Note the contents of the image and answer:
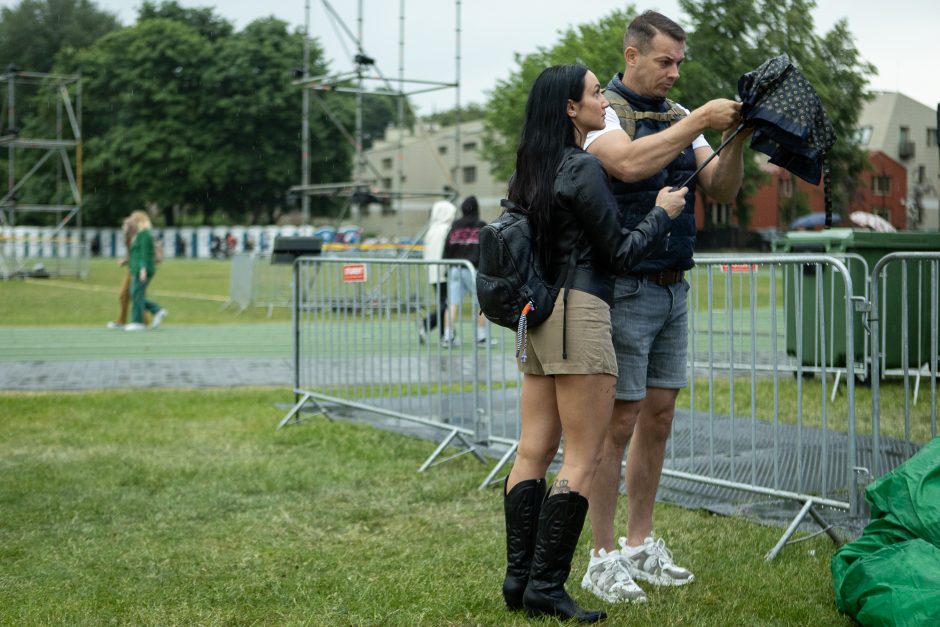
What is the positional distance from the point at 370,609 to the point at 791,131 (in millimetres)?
2205

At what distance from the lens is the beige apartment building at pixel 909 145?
14.2 metres

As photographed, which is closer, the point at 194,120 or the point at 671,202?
the point at 671,202

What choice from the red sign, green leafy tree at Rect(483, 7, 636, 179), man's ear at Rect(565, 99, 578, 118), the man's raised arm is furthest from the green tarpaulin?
green leafy tree at Rect(483, 7, 636, 179)

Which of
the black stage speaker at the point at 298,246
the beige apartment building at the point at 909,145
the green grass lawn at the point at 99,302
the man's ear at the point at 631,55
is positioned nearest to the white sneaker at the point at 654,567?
the man's ear at the point at 631,55

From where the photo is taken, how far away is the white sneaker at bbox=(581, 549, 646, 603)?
13.2ft

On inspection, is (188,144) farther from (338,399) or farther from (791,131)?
(791,131)

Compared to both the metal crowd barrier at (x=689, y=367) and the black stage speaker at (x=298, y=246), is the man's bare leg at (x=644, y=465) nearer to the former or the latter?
the metal crowd barrier at (x=689, y=367)

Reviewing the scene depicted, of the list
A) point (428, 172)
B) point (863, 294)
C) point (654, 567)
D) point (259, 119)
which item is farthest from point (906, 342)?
point (259, 119)

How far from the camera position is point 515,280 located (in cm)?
362

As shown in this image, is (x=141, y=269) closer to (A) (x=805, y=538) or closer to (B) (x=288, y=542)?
(B) (x=288, y=542)

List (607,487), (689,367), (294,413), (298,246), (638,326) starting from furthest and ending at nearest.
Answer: (298,246) < (294,413) < (689,367) < (607,487) < (638,326)

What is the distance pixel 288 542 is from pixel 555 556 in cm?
169

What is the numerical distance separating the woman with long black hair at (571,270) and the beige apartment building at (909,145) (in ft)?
33.7

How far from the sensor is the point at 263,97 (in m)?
64.7
